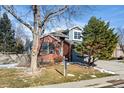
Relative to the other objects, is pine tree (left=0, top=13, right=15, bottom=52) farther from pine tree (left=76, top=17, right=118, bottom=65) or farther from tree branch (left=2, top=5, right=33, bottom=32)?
tree branch (left=2, top=5, right=33, bottom=32)

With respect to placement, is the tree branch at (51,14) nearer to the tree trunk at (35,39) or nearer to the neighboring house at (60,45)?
the tree trunk at (35,39)

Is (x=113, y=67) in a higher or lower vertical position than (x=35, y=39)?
lower

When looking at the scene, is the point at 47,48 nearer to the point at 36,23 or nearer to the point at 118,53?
the point at 36,23

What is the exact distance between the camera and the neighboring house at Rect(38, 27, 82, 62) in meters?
33.9

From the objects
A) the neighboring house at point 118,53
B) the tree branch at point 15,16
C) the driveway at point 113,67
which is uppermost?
the tree branch at point 15,16

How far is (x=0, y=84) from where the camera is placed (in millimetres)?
15695

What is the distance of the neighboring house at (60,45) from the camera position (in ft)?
111

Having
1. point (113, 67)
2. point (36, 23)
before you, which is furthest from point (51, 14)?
point (113, 67)

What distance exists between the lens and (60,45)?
35.3 m

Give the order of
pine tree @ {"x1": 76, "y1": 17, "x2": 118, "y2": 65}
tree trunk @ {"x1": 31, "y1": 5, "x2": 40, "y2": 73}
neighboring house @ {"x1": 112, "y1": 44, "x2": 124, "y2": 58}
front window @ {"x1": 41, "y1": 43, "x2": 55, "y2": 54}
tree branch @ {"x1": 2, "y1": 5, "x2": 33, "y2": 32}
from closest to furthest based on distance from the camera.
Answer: tree branch @ {"x1": 2, "y1": 5, "x2": 33, "y2": 32}
tree trunk @ {"x1": 31, "y1": 5, "x2": 40, "y2": 73}
pine tree @ {"x1": 76, "y1": 17, "x2": 118, "y2": 65}
front window @ {"x1": 41, "y1": 43, "x2": 55, "y2": 54}
neighboring house @ {"x1": 112, "y1": 44, "x2": 124, "y2": 58}

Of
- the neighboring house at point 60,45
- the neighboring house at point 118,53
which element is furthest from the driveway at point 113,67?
the neighboring house at point 118,53

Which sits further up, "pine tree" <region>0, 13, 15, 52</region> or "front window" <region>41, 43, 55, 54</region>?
"pine tree" <region>0, 13, 15, 52</region>

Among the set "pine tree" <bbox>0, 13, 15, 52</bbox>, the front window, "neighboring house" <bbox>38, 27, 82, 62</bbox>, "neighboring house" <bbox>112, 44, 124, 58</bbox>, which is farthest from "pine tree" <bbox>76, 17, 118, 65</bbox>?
"neighboring house" <bbox>112, 44, 124, 58</bbox>
